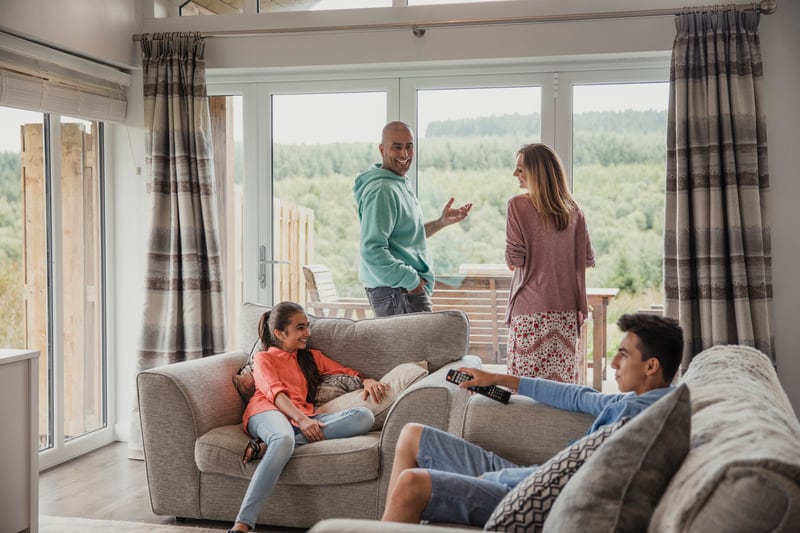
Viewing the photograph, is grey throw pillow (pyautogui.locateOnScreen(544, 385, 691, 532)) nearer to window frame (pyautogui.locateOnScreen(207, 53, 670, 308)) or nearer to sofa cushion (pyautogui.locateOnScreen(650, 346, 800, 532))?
sofa cushion (pyautogui.locateOnScreen(650, 346, 800, 532))

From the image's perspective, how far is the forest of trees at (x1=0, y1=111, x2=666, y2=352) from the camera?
4266 mm

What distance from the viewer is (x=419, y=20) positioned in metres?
4.30

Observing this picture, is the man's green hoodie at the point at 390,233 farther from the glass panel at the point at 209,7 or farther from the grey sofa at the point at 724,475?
the grey sofa at the point at 724,475

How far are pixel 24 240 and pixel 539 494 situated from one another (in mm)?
3195

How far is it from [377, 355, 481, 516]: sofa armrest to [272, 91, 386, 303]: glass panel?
1.57 m

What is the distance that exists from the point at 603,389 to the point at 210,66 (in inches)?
107

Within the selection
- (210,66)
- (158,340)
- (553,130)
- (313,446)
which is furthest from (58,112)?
(553,130)

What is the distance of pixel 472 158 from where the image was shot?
14.6 ft

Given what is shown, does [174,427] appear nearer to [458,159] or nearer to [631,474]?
[458,159]

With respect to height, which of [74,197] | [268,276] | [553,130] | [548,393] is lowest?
[548,393]

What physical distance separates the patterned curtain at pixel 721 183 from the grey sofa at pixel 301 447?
114 centimetres

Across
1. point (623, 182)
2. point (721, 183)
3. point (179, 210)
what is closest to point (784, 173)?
point (721, 183)

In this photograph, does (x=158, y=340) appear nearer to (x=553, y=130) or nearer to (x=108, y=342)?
(x=108, y=342)

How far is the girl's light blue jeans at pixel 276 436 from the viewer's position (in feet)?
9.86
